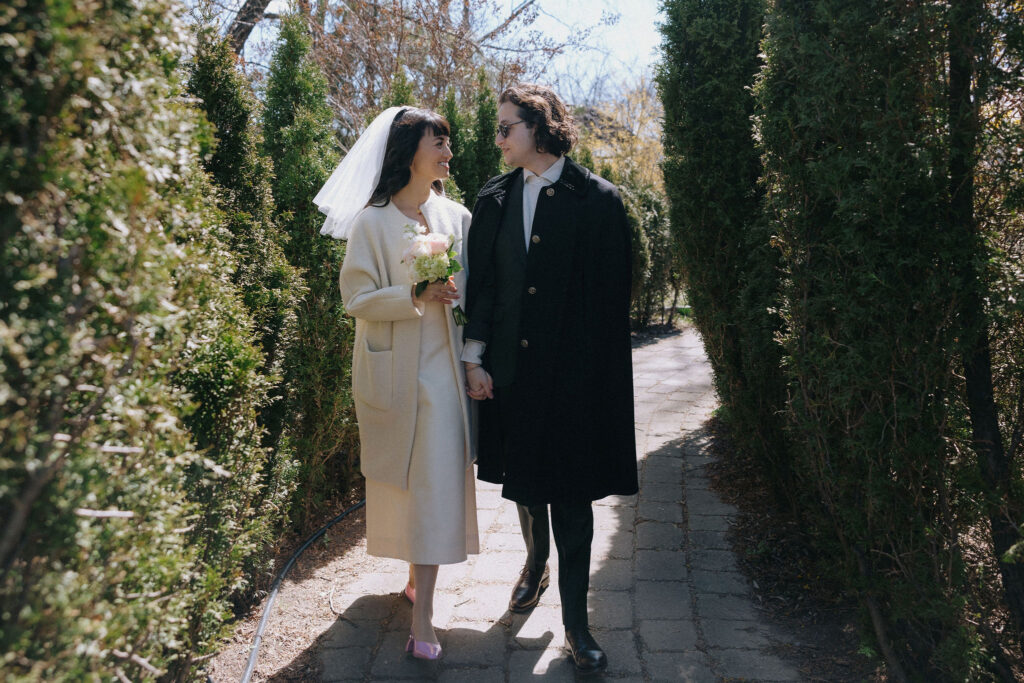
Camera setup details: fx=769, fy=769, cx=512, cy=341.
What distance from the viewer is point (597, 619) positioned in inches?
140

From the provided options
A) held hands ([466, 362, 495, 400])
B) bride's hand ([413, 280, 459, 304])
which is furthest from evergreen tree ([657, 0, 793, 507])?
bride's hand ([413, 280, 459, 304])

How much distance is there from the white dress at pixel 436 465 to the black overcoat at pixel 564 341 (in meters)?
0.18

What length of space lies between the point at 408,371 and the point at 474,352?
293 mm

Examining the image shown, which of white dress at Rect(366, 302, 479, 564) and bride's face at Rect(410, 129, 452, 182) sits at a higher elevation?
bride's face at Rect(410, 129, 452, 182)

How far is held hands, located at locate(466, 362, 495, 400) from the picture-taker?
10.8 feet

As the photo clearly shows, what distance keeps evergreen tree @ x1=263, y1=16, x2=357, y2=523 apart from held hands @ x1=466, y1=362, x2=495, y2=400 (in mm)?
1263

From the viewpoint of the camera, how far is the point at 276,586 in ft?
12.6

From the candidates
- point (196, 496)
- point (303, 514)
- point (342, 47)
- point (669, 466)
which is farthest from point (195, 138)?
point (342, 47)

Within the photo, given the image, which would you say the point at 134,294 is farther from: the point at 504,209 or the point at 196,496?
the point at 504,209

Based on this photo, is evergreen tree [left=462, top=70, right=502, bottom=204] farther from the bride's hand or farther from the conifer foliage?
the conifer foliage

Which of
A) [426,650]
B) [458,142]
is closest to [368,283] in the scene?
[426,650]

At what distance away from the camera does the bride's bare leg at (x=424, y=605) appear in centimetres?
320

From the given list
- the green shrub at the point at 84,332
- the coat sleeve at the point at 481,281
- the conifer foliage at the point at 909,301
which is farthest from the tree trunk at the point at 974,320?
the green shrub at the point at 84,332

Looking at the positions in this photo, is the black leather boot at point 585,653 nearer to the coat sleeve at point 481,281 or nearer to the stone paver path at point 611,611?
the stone paver path at point 611,611
